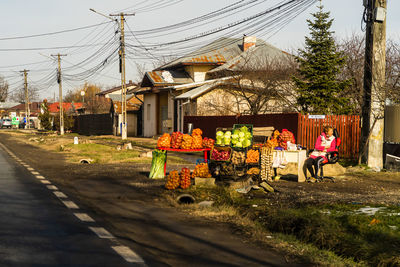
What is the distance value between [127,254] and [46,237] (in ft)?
5.00

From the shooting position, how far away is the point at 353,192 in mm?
12094

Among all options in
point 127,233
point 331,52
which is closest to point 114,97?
point 331,52

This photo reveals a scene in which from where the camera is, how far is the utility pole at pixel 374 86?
56.4 feet

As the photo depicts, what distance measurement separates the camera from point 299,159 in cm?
1450

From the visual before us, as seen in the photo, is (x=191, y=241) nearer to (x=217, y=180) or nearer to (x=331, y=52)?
(x=217, y=180)

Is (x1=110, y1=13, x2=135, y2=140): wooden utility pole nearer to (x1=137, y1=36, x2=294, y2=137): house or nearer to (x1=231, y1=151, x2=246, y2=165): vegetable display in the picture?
(x1=137, y1=36, x2=294, y2=137): house

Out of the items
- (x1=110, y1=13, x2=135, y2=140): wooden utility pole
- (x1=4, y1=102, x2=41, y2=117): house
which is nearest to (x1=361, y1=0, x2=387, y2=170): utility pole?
(x1=110, y1=13, x2=135, y2=140): wooden utility pole

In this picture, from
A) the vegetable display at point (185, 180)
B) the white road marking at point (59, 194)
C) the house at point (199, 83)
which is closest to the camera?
the white road marking at point (59, 194)

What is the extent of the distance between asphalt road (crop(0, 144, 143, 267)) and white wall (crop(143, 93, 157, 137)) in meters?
35.3

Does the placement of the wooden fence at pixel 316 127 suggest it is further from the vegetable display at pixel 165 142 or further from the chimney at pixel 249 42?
the chimney at pixel 249 42

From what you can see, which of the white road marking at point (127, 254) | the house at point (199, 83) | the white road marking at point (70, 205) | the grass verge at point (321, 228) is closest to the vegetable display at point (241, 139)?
the grass verge at point (321, 228)

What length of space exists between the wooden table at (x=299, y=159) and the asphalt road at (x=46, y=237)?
6512mm

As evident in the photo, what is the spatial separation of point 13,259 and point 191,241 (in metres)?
2.30

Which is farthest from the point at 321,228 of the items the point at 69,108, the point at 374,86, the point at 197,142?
the point at 69,108
